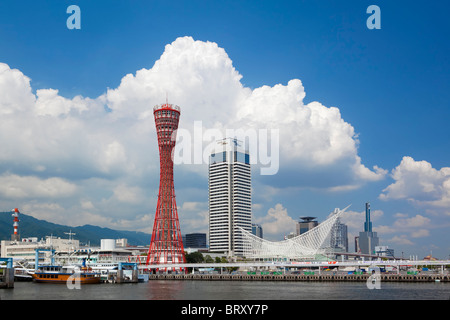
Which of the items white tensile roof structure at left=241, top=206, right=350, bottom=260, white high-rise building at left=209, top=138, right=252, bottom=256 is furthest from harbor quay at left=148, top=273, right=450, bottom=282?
white high-rise building at left=209, top=138, right=252, bottom=256

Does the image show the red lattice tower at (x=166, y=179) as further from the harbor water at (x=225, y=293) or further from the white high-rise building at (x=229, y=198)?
the white high-rise building at (x=229, y=198)

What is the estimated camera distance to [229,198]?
19012 cm

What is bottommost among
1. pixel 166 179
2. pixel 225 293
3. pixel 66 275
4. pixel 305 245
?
pixel 225 293

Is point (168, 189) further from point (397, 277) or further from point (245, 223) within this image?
point (245, 223)

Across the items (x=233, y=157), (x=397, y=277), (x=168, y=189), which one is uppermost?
(x=233, y=157)

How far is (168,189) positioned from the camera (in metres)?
104

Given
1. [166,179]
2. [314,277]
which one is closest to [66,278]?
[166,179]

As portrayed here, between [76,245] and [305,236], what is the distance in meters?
68.1

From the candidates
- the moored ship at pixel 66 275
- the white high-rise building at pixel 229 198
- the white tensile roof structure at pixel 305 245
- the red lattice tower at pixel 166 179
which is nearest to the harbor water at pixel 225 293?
the moored ship at pixel 66 275

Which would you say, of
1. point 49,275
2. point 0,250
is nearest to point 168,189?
point 49,275

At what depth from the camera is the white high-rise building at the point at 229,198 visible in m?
189

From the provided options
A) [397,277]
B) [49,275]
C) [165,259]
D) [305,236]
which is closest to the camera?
[49,275]

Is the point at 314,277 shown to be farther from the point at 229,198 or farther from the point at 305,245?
the point at 229,198

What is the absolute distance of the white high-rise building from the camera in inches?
7456
